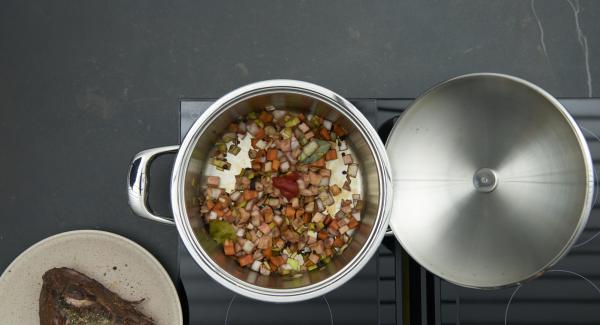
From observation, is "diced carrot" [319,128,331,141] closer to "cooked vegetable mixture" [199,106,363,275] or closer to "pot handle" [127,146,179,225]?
"cooked vegetable mixture" [199,106,363,275]

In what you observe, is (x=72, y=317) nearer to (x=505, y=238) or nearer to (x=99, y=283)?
(x=99, y=283)

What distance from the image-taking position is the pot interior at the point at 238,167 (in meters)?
0.71

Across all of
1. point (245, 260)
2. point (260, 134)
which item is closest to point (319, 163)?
point (260, 134)

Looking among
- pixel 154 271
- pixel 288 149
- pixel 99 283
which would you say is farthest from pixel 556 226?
pixel 99 283

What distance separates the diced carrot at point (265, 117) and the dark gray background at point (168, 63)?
0.89 ft

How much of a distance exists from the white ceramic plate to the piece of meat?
3cm

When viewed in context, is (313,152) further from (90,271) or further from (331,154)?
(90,271)

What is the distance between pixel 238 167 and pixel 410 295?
402 millimetres

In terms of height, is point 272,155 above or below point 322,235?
above

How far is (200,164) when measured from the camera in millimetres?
800

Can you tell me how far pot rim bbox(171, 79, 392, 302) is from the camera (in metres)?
0.68

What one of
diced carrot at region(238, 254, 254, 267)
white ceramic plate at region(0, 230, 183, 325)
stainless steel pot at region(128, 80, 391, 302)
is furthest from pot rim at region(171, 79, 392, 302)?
white ceramic plate at region(0, 230, 183, 325)

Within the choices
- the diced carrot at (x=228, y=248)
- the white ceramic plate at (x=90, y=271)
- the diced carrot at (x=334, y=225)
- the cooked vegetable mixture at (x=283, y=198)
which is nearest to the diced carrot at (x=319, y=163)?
the cooked vegetable mixture at (x=283, y=198)

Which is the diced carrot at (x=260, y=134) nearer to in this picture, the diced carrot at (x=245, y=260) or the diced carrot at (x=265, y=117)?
the diced carrot at (x=265, y=117)
